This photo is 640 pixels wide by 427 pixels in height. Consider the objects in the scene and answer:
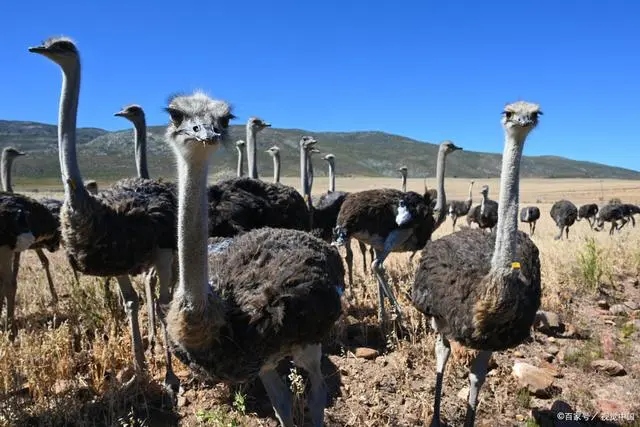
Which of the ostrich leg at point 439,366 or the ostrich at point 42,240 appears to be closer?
the ostrich leg at point 439,366

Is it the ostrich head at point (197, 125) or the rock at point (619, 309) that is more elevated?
the ostrich head at point (197, 125)

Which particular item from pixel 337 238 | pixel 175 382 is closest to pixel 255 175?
pixel 337 238

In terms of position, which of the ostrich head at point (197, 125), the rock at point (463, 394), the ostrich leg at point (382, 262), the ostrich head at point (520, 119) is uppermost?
the ostrich head at point (520, 119)

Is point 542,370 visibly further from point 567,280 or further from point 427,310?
point 567,280

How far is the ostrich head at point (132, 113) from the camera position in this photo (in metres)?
5.74

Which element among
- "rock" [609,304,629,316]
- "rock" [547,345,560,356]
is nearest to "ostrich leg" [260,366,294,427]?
"rock" [547,345,560,356]

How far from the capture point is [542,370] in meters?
4.43

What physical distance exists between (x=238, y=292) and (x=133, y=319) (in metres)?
1.84

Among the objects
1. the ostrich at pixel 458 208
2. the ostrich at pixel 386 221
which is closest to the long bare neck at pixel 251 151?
the ostrich at pixel 386 221

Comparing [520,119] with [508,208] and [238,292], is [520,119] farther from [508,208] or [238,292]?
[238,292]

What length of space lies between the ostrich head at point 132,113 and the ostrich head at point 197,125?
3.37 m

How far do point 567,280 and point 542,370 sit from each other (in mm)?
2452

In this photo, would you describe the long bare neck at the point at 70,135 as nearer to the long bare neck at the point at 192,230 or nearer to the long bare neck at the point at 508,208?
the long bare neck at the point at 192,230

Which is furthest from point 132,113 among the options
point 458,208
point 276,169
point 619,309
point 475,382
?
point 458,208
